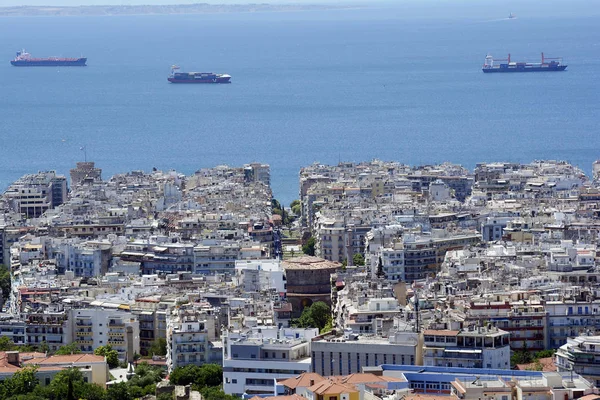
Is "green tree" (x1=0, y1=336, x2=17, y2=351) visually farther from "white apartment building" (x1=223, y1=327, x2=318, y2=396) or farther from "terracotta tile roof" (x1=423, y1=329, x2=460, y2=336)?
"terracotta tile roof" (x1=423, y1=329, x2=460, y2=336)

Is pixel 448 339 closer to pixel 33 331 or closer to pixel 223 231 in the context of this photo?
pixel 33 331

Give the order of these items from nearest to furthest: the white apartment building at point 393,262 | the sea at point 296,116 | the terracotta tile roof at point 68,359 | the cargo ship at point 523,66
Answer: the terracotta tile roof at point 68,359
the white apartment building at point 393,262
the sea at point 296,116
the cargo ship at point 523,66

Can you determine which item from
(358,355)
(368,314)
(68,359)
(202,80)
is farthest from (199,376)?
(202,80)

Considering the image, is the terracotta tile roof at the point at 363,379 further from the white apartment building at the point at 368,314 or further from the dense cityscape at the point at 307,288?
the white apartment building at the point at 368,314

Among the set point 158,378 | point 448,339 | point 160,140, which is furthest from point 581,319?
point 160,140

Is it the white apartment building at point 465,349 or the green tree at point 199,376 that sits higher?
the white apartment building at point 465,349

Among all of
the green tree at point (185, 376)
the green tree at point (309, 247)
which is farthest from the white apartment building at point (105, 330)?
the green tree at point (309, 247)
